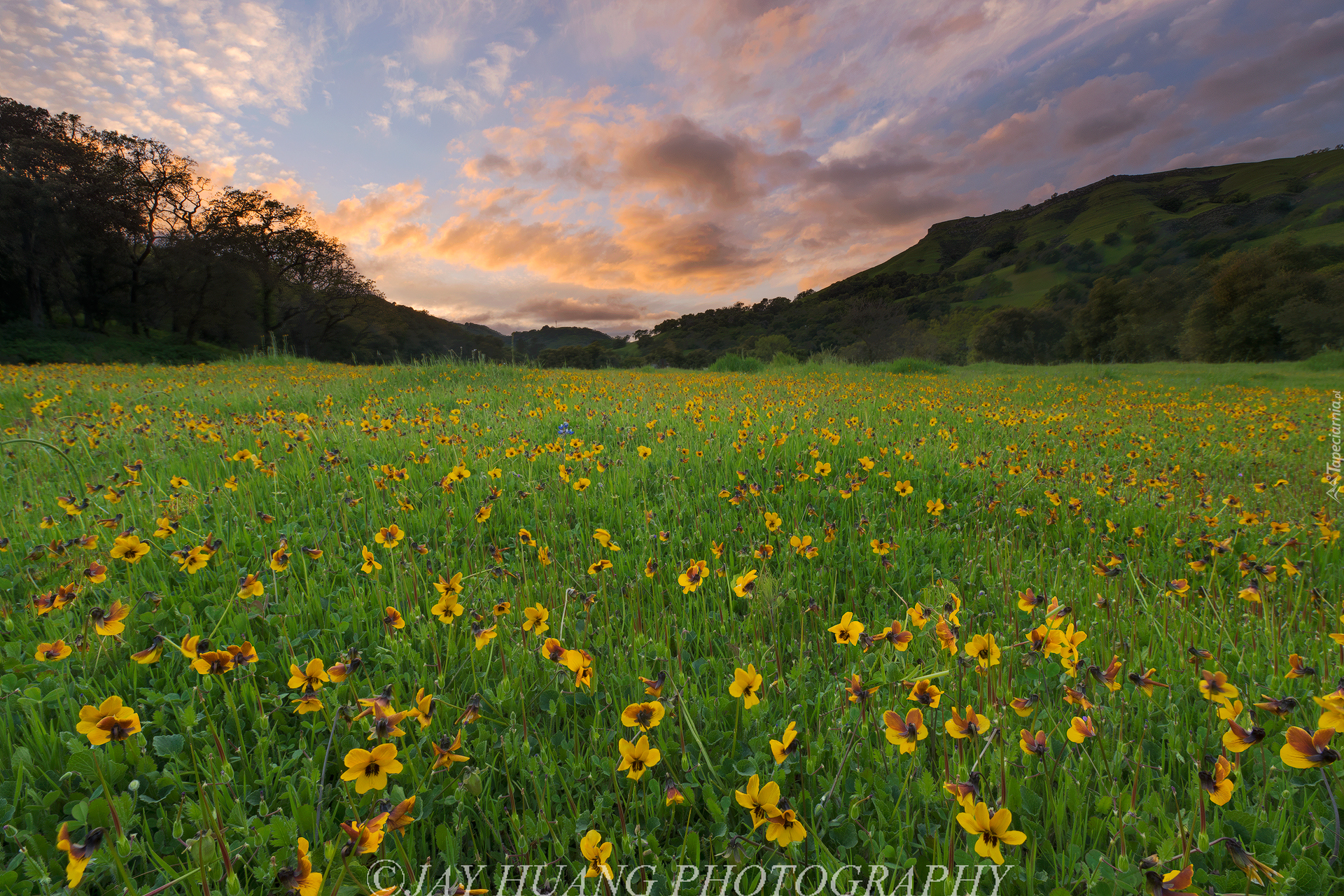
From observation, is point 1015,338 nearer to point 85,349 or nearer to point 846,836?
point 846,836

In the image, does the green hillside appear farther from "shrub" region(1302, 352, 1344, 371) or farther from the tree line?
the tree line

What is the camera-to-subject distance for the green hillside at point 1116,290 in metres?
37.7

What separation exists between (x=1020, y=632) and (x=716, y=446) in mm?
3005

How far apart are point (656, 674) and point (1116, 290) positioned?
219 ft

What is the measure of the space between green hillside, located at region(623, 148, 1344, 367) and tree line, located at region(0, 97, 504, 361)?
3117 centimetres

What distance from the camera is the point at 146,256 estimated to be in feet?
121

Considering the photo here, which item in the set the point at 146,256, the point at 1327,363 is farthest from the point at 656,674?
the point at 146,256

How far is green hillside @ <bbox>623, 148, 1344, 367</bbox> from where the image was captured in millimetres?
37719

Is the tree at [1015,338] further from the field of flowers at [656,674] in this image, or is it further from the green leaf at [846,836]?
the green leaf at [846,836]

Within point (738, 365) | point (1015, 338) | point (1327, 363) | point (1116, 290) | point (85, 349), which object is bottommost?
point (1327, 363)

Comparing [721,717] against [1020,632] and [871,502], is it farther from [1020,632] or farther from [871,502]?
[871,502]

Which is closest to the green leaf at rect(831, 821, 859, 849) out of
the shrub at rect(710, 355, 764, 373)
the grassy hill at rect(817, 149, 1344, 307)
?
the shrub at rect(710, 355, 764, 373)

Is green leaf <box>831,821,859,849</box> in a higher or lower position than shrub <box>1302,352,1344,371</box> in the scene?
lower

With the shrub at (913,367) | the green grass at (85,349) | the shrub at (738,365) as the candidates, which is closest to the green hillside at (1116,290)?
the shrub at (738,365)
